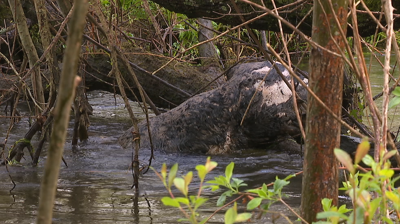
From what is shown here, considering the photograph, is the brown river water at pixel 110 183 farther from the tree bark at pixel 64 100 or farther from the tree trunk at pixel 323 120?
the tree bark at pixel 64 100

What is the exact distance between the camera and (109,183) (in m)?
4.05

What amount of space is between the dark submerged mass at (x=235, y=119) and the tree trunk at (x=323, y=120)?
10.9ft

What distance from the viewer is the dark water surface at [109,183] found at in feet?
10.5

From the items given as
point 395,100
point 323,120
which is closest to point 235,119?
point 323,120

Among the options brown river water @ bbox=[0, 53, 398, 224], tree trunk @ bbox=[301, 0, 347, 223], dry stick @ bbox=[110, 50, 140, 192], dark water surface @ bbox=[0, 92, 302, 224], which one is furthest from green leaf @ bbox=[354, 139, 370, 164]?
dry stick @ bbox=[110, 50, 140, 192]

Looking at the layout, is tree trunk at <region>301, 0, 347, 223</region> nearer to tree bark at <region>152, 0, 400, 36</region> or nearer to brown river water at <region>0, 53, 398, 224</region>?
brown river water at <region>0, 53, 398, 224</region>

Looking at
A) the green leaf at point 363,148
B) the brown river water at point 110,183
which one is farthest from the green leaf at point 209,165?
the brown river water at point 110,183

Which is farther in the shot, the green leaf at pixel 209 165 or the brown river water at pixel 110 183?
the brown river water at pixel 110 183

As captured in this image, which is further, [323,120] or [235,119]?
[235,119]

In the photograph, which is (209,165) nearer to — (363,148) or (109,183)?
(363,148)

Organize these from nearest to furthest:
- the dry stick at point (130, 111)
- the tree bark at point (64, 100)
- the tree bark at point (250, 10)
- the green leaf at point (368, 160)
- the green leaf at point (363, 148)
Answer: the tree bark at point (64, 100), the green leaf at point (363, 148), the green leaf at point (368, 160), the dry stick at point (130, 111), the tree bark at point (250, 10)

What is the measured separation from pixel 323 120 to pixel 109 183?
2.53m

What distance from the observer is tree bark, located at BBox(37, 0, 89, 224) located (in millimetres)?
923

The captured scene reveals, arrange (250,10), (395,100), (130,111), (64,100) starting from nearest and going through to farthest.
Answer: (64,100) < (395,100) < (130,111) < (250,10)
